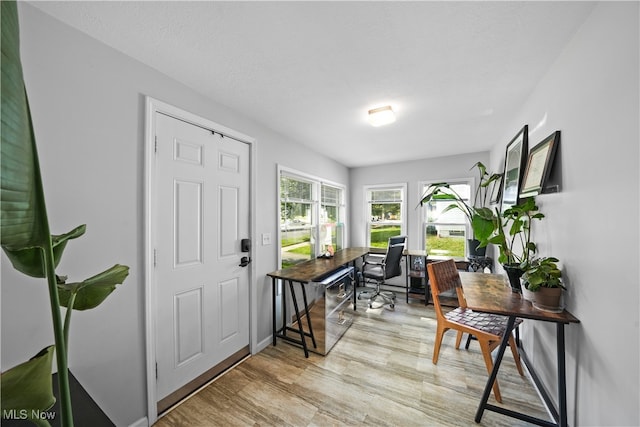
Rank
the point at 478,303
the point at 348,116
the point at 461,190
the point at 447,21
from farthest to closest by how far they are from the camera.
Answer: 1. the point at 461,190
2. the point at 348,116
3. the point at 478,303
4. the point at 447,21

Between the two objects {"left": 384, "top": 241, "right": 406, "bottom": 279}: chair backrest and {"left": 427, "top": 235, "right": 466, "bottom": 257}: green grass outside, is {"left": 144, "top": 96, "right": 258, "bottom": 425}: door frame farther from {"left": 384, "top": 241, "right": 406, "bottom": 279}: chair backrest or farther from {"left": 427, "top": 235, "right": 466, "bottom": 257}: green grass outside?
{"left": 427, "top": 235, "right": 466, "bottom": 257}: green grass outside

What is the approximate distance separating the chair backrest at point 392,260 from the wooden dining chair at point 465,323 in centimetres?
97

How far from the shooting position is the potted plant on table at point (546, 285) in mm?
1391

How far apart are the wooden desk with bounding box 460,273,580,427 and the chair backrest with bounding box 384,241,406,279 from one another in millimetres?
1458

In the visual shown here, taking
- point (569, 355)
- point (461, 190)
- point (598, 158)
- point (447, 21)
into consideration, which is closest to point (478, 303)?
point (569, 355)

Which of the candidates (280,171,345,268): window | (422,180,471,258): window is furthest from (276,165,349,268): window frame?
(422,180,471,258): window

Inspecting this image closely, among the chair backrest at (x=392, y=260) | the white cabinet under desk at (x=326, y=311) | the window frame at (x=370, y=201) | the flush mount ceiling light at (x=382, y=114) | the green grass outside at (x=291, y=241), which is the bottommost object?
the white cabinet under desk at (x=326, y=311)

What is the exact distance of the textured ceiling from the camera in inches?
46.6

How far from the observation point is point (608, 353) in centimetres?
108

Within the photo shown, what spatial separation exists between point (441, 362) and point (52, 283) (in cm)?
276

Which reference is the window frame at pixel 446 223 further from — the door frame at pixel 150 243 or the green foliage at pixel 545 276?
the door frame at pixel 150 243

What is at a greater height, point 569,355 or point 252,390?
point 569,355

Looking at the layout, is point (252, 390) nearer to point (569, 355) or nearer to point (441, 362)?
point (441, 362)

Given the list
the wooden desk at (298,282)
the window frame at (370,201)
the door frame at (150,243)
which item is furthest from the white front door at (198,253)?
the window frame at (370,201)
